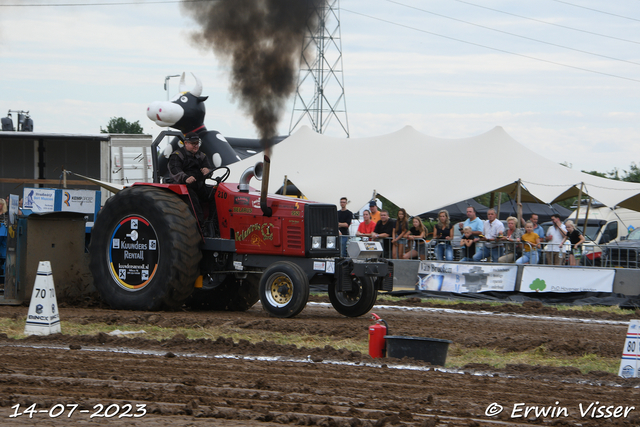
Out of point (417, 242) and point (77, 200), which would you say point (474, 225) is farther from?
point (77, 200)

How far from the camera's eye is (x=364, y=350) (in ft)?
25.3

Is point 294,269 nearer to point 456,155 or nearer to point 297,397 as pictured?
point 297,397

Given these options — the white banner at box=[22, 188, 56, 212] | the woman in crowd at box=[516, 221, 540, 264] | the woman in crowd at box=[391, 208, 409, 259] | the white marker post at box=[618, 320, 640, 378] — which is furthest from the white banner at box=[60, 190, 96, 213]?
the white marker post at box=[618, 320, 640, 378]

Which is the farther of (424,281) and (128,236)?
(424,281)

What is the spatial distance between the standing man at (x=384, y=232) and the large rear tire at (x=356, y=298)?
583 centimetres

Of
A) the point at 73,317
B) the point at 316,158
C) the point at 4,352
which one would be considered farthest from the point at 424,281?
the point at 4,352

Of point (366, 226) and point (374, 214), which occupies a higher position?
point (374, 214)

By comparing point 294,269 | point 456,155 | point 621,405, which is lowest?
point 621,405

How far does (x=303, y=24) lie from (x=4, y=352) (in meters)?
4.64

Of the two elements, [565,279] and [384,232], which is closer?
[565,279]

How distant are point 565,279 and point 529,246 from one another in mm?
1058

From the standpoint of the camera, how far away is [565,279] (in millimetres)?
14539

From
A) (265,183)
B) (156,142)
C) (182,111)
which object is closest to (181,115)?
(182,111)

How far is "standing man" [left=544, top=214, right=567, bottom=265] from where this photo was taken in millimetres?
15117
